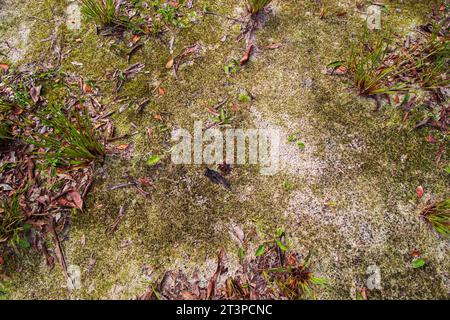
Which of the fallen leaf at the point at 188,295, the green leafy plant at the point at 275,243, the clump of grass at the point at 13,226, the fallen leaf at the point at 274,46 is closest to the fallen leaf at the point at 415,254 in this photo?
the green leafy plant at the point at 275,243

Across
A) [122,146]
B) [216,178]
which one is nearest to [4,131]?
[122,146]

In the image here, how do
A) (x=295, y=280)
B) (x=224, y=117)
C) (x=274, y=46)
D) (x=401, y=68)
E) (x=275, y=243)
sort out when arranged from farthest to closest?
(x=274, y=46)
(x=401, y=68)
(x=224, y=117)
(x=275, y=243)
(x=295, y=280)

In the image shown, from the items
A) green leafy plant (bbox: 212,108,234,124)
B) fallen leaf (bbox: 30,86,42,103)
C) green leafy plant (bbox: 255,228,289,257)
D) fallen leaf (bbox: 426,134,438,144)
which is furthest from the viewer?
fallen leaf (bbox: 30,86,42,103)

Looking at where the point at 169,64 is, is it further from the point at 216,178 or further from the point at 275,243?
the point at 275,243

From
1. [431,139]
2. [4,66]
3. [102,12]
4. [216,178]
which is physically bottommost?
[431,139]

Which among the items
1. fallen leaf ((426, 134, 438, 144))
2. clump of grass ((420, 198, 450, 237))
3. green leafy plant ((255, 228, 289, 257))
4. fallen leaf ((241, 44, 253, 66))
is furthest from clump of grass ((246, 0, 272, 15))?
clump of grass ((420, 198, 450, 237))

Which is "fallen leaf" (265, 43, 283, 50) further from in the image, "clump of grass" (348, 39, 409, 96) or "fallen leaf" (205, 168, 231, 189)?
"fallen leaf" (205, 168, 231, 189)

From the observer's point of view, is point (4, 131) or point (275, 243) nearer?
point (275, 243)
